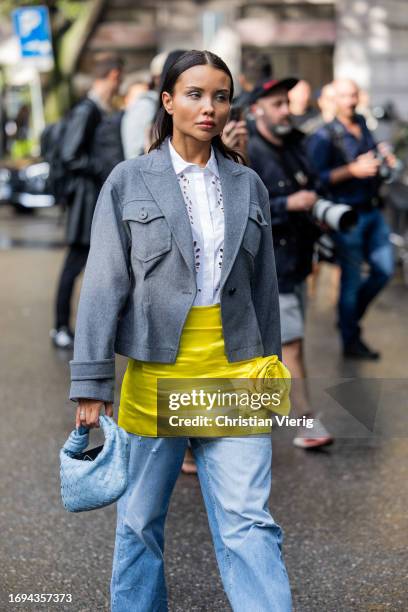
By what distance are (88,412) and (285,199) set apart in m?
2.73

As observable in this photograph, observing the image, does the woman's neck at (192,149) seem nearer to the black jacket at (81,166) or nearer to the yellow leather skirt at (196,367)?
the yellow leather skirt at (196,367)

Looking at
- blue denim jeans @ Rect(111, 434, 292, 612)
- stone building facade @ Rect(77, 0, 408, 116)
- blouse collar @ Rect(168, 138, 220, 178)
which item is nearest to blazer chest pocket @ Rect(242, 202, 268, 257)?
blouse collar @ Rect(168, 138, 220, 178)

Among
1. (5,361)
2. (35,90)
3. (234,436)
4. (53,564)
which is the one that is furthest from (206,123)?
(35,90)

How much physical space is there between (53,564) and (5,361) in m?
4.04

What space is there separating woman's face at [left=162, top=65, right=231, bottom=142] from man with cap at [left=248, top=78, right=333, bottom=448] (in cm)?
237

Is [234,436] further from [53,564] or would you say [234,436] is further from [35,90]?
[35,90]

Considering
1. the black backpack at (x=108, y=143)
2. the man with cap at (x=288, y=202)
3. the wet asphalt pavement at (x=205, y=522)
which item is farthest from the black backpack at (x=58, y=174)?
the man with cap at (x=288, y=202)

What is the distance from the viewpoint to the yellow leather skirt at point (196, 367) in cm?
333

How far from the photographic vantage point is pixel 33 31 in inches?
893

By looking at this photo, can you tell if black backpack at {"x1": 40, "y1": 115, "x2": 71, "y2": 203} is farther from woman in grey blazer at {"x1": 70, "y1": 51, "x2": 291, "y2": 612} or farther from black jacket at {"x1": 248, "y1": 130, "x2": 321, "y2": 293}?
woman in grey blazer at {"x1": 70, "y1": 51, "x2": 291, "y2": 612}

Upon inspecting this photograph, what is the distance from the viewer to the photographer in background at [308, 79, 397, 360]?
25.7ft

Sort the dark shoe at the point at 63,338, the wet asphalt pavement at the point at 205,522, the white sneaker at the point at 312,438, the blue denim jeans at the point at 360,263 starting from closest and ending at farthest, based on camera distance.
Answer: the wet asphalt pavement at the point at 205,522 → the white sneaker at the point at 312,438 → the blue denim jeans at the point at 360,263 → the dark shoe at the point at 63,338

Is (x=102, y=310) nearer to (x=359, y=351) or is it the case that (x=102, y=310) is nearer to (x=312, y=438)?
(x=312, y=438)

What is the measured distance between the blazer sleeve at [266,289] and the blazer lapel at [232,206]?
0.09 m
